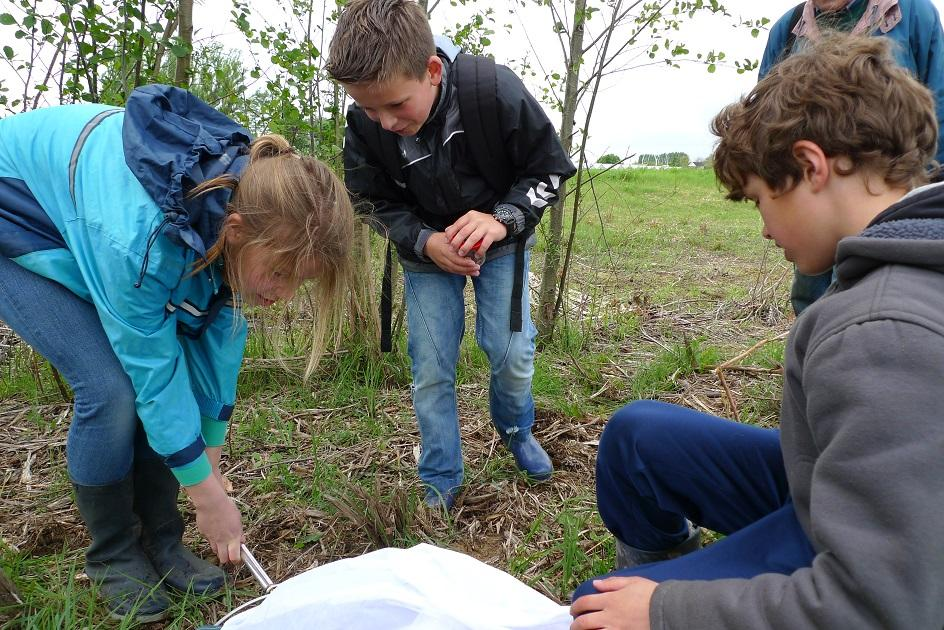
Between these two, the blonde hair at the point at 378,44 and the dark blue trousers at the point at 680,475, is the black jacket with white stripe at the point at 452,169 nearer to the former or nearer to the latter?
the blonde hair at the point at 378,44

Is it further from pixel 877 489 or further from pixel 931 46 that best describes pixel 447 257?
pixel 931 46

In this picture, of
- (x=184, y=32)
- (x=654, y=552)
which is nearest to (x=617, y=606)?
(x=654, y=552)

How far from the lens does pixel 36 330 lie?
151 centimetres

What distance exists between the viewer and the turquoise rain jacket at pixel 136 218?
1385mm

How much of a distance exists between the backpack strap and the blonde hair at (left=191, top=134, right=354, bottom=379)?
53 centimetres

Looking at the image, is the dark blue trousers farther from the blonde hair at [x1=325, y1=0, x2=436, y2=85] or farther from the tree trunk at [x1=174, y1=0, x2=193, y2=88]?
the tree trunk at [x1=174, y1=0, x2=193, y2=88]

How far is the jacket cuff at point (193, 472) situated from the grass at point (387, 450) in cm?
42

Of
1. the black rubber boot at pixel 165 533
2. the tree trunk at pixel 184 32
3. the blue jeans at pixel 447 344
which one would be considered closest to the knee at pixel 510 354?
the blue jeans at pixel 447 344

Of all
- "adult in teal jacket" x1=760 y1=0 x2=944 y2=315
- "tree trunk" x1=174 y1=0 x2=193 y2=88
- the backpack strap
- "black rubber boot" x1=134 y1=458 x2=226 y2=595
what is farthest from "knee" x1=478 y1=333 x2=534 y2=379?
"tree trunk" x1=174 y1=0 x2=193 y2=88

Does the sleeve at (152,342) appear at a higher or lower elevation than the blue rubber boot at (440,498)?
higher

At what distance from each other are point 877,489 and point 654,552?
2.59 feet

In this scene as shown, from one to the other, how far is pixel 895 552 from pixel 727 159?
2.42ft

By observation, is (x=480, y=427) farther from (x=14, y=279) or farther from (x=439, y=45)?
(x=14, y=279)

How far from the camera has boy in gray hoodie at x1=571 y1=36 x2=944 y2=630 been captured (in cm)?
78
